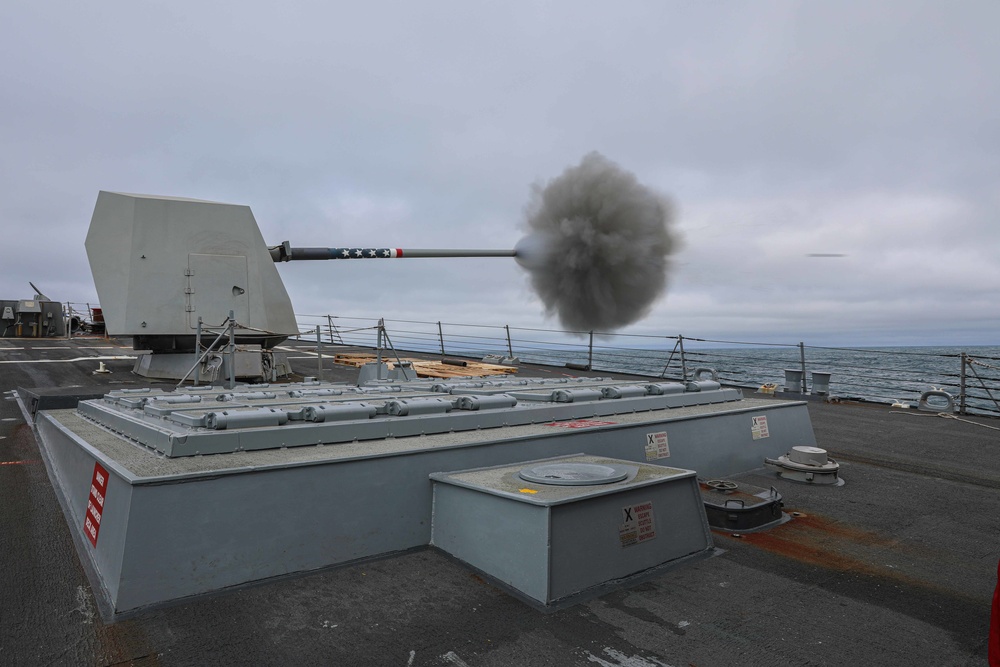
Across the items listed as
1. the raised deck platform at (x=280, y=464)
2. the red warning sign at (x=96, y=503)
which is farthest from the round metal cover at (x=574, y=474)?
the red warning sign at (x=96, y=503)

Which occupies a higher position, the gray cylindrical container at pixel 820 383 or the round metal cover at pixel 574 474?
the gray cylindrical container at pixel 820 383

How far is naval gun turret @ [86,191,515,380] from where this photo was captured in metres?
9.18

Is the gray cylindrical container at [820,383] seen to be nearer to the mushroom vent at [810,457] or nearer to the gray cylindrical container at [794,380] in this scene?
the gray cylindrical container at [794,380]

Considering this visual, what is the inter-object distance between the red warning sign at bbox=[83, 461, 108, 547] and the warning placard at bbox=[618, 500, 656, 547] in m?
2.44

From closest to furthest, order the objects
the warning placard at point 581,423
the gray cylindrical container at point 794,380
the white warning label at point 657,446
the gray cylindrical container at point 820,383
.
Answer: the warning placard at point 581,423, the white warning label at point 657,446, the gray cylindrical container at point 820,383, the gray cylindrical container at point 794,380

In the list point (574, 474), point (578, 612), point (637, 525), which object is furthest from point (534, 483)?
point (578, 612)

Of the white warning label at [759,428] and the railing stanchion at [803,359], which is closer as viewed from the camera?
the white warning label at [759,428]

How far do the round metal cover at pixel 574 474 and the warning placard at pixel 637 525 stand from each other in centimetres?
17

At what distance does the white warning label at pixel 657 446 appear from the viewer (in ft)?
15.3

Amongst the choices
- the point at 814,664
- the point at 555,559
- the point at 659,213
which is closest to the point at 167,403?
the point at 555,559

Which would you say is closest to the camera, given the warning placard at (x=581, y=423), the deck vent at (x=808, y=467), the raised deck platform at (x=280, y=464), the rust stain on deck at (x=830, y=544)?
the raised deck platform at (x=280, y=464)

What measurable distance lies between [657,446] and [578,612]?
2.17 metres

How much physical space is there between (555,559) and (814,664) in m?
1.04

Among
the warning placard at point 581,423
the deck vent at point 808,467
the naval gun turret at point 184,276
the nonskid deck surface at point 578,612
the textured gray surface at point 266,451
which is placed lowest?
the nonskid deck surface at point 578,612
